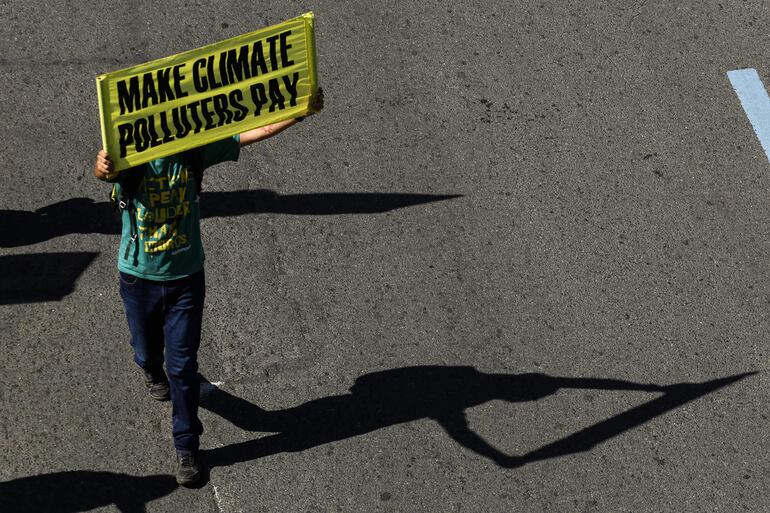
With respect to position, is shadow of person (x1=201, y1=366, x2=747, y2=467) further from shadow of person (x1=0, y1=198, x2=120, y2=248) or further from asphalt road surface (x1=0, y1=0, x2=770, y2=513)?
shadow of person (x1=0, y1=198, x2=120, y2=248)

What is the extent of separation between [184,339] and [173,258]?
45cm

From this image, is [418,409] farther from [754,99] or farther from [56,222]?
[754,99]

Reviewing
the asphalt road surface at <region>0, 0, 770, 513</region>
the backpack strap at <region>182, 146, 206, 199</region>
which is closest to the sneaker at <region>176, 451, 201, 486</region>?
the asphalt road surface at <region>0, 0, 770, 513</region>

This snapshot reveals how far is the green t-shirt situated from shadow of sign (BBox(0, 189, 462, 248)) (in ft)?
5.62

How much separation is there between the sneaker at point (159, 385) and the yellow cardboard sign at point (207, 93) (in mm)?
1601

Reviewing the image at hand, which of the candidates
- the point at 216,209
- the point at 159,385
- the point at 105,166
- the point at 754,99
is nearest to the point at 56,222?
A: the point at 216,209

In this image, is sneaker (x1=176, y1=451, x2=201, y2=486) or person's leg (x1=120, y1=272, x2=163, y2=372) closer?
person's leg (x1=120, y1=272, x2=163, y2=372)

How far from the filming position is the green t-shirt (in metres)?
5.40

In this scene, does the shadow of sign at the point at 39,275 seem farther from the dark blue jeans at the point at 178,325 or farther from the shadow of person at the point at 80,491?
the shadow of person at the point at 80,491

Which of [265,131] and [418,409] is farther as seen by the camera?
[418,409]

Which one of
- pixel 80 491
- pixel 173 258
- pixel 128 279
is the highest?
pixel 173 258

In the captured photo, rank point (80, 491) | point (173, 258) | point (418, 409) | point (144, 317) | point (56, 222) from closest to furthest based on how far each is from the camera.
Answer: point (173, 258)
point (144, 317)
point (80, 491)
point (418, 409)
point (56, 222)

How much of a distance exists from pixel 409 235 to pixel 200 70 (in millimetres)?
2637

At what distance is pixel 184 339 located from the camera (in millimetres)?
5703
